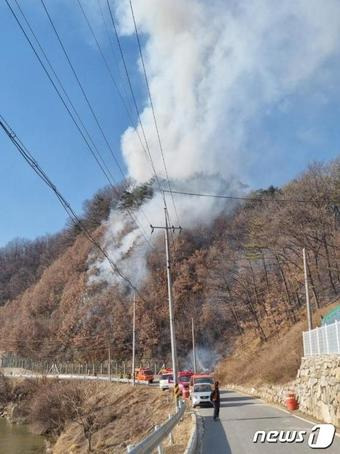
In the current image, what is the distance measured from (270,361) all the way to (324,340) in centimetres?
2029

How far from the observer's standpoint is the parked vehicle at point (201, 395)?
1204 inches

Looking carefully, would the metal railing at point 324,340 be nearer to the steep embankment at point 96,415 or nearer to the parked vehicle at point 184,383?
the steep embankment at point 96,415

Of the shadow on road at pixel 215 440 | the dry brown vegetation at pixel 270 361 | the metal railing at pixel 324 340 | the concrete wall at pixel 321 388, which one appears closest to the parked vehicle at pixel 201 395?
the dry brown vegetation at pixel 270 361

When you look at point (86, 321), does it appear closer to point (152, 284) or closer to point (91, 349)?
point (91, 349)

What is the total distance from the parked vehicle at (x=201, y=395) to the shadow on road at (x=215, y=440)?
9921 mm

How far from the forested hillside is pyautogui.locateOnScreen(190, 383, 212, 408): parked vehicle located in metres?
25.5

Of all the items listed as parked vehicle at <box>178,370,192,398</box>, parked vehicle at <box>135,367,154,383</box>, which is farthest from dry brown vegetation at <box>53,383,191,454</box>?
parked vehicle at <box>135,367,154,383</box>

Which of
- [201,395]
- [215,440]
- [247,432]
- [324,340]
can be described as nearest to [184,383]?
[201,395]

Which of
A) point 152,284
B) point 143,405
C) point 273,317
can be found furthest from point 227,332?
point 143,405

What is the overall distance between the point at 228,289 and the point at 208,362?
11.8 m

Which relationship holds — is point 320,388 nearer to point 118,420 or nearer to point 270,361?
point 270,361

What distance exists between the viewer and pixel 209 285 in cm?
8325

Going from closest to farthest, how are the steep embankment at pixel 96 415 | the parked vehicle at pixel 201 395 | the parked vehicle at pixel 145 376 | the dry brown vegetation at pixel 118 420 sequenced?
the parked vehicle at pixel 201 395 → the dry brown vegetation at pixel 118 420 → the steep embankment at pixel 96 415 → the parked vehicle at pixel 145 376

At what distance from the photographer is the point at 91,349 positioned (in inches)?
3501
